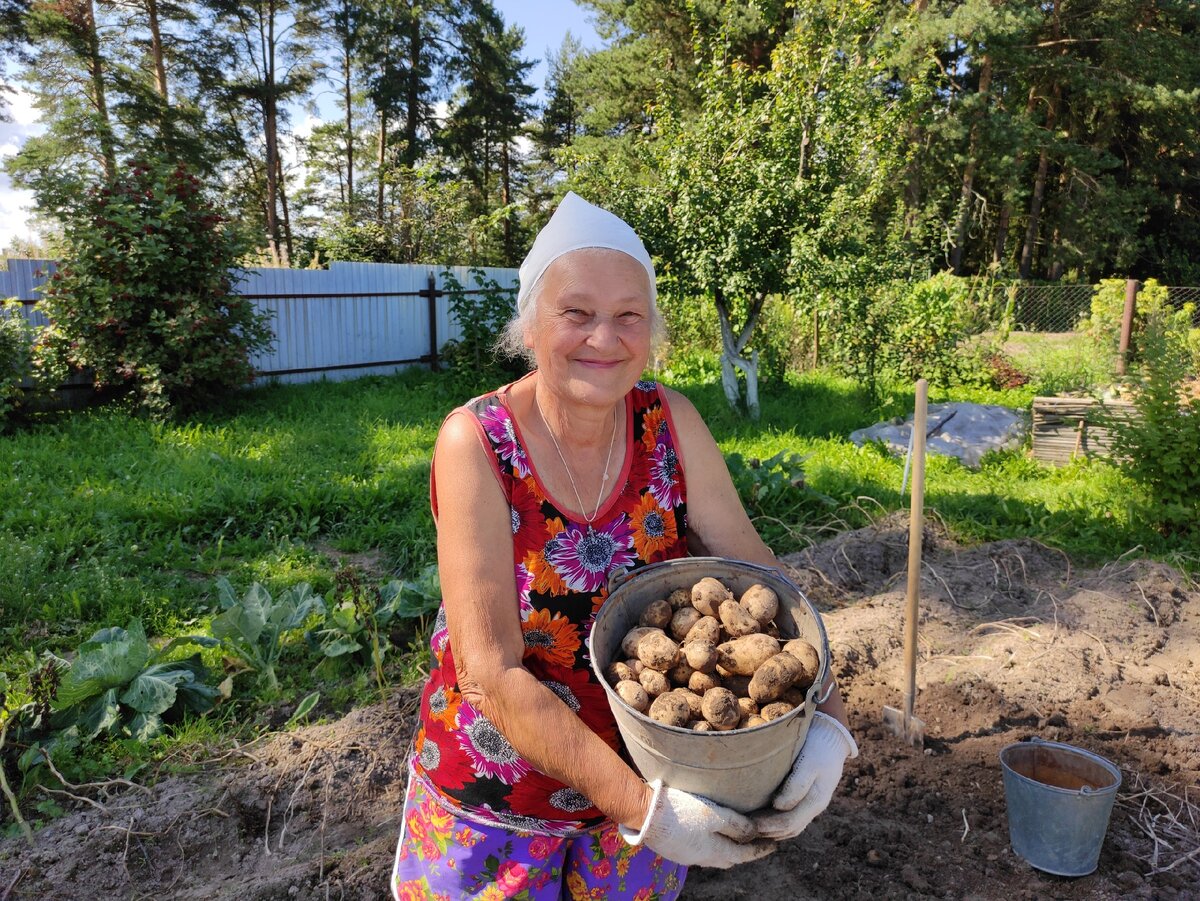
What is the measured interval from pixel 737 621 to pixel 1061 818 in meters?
1.64

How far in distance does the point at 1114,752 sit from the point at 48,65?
71.0 feet

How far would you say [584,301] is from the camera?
134 cm

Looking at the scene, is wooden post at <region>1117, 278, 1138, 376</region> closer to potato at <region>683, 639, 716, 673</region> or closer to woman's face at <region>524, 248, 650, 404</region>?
woman's face at <region>524, 248, 650, 404</region>

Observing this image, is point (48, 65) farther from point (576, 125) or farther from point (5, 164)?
point (576, 125)

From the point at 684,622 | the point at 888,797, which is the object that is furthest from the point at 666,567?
the point at 888,797

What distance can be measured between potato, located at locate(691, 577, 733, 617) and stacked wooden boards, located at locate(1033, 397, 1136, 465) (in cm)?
611

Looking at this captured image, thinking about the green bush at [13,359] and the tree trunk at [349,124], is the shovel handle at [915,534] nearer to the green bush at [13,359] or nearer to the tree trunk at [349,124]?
the green bush at [13,359]

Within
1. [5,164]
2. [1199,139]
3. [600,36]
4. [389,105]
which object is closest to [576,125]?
[600,36]

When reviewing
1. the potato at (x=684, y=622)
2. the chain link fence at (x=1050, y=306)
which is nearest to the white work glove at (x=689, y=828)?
the potato at (x=684, y=622)

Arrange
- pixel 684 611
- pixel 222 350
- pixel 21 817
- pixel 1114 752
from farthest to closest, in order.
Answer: pixel 222 350 → pixel 1114 752 → pixel 21 817 → pixel 684 611

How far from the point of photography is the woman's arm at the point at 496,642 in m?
1.15

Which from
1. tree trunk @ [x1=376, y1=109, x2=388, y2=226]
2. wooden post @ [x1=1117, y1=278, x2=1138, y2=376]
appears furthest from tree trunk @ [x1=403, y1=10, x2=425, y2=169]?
wooden post @ [x1=1117, y1=278, x2=1138, y2=376]

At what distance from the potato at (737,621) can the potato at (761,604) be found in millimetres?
12

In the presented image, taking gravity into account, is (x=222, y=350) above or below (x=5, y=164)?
below
